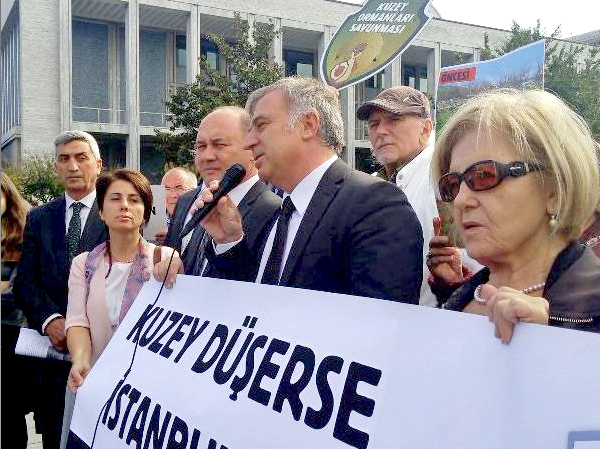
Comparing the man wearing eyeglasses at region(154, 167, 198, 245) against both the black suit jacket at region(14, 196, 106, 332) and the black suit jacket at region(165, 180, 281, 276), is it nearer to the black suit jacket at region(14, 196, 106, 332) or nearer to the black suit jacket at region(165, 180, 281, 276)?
the black suit jacket at region(14, 196, 106, 332)

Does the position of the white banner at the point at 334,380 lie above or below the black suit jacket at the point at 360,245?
below

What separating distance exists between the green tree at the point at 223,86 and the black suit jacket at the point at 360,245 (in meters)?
16.8

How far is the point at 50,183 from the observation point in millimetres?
20453

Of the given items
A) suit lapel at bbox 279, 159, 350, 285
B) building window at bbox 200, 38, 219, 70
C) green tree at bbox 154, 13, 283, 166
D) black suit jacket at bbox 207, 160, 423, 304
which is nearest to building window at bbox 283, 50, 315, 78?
building window at bbox 200, 38, 219, 70

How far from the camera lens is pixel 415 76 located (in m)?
32.7

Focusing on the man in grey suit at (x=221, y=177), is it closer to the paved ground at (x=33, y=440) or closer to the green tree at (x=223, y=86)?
the paved ground at (x=33, y=440)

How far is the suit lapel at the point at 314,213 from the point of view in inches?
80.0

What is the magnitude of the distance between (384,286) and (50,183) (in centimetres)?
2028

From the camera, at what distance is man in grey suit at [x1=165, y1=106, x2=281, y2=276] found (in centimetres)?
269

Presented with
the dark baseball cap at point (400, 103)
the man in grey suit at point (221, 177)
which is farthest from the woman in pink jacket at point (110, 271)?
the dark baseball cap at point (400, 103)

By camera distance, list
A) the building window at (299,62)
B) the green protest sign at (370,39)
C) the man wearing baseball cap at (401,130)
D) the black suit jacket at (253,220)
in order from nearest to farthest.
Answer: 1. the black suit jacket at (253,220)
2. the man wearing baseball cap at (401,130)
3. the green protest sign at (370,39)
4. the building window at (299,62)

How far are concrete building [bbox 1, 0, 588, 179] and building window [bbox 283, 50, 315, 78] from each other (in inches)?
2.6

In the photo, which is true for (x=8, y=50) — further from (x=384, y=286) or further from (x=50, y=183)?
(x=384, y=286)

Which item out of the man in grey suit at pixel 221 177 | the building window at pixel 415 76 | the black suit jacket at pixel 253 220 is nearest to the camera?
the black suit jacket at pixel 253 220
